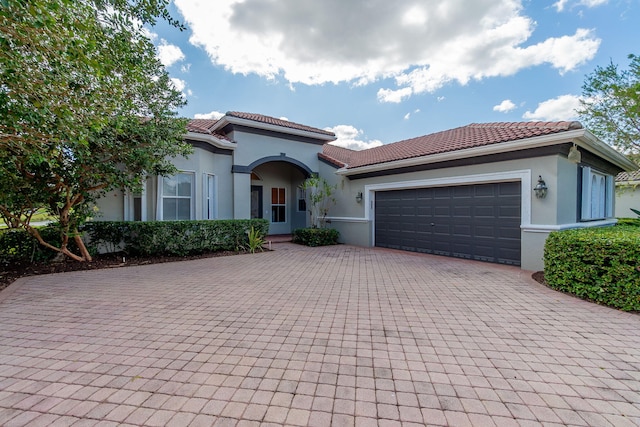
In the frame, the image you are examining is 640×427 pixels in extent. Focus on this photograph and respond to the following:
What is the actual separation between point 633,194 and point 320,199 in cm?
2086

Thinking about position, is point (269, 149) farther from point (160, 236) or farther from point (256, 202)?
point (160, 236)

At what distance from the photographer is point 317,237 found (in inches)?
459

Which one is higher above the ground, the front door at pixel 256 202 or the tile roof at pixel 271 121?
the tile roof at pixel 271 121

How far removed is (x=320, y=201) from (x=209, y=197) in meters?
4.76

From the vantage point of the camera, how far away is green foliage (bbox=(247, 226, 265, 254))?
10047mm

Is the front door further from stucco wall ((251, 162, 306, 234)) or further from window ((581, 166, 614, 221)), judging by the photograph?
window ((581, 166, 614, 221))

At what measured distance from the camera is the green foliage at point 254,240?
10.0 m

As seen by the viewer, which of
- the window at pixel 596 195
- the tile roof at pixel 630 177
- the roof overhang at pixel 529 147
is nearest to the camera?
the roof overhang at pixel 529 147

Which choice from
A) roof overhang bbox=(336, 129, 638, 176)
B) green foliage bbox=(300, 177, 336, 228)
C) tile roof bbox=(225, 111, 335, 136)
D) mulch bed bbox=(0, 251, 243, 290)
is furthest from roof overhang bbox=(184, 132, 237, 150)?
roof overhang bbox=(336, 129, 638, 176)

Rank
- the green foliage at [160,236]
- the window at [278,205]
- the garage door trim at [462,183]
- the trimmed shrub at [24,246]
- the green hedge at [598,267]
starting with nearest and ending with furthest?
the green hedge at [598,267] → the garage door trim at [462,183] → the trimmed shrub at [24,246] → the green foliage at [160,236] → the window at [278,205]

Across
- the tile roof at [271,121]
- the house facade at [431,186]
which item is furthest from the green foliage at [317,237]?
the tile roof at [271,121]

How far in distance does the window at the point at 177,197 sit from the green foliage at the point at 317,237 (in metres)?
4.57

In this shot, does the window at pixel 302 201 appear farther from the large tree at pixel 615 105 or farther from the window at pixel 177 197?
the large tree at pixel 615 105

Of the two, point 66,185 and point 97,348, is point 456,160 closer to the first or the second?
point 97,348
